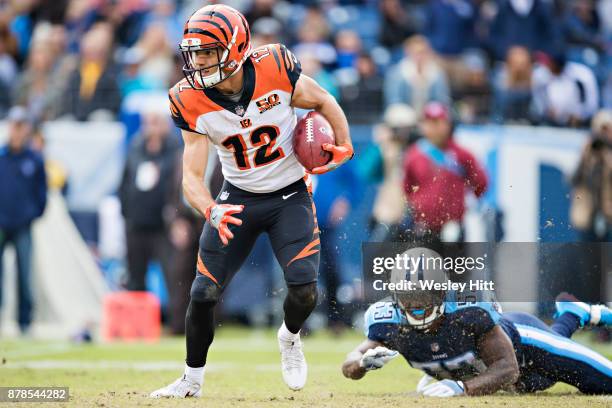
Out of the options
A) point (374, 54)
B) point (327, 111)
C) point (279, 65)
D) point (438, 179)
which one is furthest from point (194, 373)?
point (374, 54)

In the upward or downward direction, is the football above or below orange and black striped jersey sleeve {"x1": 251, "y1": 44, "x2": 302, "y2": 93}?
below

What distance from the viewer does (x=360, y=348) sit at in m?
6.87

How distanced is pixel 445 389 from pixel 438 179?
10.6ft

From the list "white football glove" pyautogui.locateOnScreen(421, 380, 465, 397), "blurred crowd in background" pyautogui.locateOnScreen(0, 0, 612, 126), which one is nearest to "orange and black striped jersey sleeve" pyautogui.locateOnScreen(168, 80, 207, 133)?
"white football glove" pyautogui.locateOnScreen(421, 380, 465, 397)

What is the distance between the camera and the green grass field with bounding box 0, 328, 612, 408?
640cm

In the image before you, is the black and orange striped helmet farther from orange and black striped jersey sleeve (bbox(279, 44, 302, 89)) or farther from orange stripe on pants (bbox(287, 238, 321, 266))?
orange stripe on pants (bbox(287, 238, 321, 266))

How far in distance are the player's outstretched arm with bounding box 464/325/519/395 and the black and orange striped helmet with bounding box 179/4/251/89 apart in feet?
7.05

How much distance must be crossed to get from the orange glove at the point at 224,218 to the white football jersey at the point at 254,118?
390mm

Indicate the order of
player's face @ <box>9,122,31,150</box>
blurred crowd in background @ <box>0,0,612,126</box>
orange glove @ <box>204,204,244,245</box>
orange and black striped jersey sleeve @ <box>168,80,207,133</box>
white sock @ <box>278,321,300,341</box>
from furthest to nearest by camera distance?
blurred crowd in background @ <box>0,0,612,126</box>
player's face @ <box>9,122,31,150</box>
white sock @ <box>278,321,300,341</box>
orange and black striped jersey sleeve @ <box>168,80,207,133</box>
orange glove @ <box>204,204,244,245</box>

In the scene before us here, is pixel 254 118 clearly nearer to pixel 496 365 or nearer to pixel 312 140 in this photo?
pixel 312 140

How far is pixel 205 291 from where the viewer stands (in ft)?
21.1

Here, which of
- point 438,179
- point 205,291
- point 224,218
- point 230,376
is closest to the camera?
point 224,218

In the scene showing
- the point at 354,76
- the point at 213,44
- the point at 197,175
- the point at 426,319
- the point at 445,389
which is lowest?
the point at 445,389

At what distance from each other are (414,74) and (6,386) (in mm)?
6445
